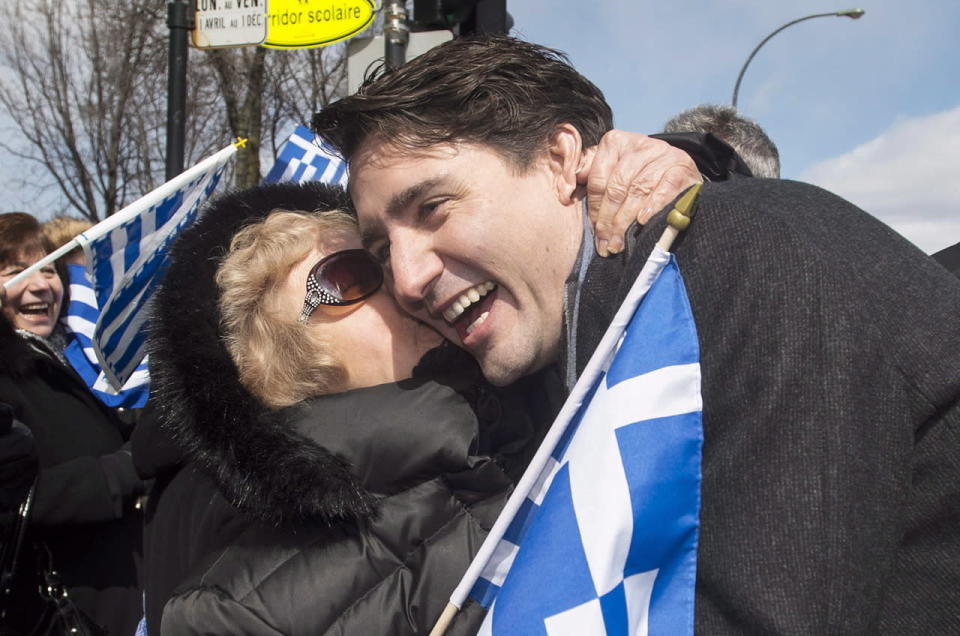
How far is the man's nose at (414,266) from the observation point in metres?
2.07

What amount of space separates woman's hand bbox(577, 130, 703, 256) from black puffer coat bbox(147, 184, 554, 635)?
0.57 meters

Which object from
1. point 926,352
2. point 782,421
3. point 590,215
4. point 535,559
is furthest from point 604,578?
point 590,215

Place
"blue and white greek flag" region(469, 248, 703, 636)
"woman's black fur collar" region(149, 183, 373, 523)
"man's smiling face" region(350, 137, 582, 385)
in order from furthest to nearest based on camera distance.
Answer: "man's smiling face" region(350, 137, 582, 385)
"woman's black fur collar" region(149, 183, 373, 523)
"blue and white greek flag" region(469, 248, 703, 636)

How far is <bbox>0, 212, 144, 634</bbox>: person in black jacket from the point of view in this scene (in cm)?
318

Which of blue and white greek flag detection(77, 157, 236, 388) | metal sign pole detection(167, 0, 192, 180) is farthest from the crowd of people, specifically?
metal sign pole detection(167, 0, 192, 180)

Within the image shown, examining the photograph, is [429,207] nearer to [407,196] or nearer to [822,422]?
[407,196]

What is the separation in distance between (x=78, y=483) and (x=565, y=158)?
2.31m

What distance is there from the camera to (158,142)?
15867 mm

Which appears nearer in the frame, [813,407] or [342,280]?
[813,407]

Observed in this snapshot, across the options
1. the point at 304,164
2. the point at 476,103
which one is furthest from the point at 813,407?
the point at 304,164

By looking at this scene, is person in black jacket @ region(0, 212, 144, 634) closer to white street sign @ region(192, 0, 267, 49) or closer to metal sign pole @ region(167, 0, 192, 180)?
metal sign pole @ region(167, 0, 192, 180)

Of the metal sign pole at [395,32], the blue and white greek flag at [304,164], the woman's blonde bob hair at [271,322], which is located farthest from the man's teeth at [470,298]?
the metal sign pole at [395,32]

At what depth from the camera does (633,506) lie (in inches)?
52.0

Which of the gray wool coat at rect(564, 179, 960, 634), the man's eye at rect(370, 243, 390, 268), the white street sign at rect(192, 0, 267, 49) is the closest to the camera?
the gray wool coat at rect(564, 179, 960, 634)
